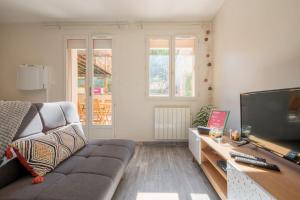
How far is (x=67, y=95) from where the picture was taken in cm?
382

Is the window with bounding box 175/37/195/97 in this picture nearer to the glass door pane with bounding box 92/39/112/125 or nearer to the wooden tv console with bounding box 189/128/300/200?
the glass door pane with bounding box 92/39/112/125

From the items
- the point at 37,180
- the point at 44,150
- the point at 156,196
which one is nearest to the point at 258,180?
the point at 156,196

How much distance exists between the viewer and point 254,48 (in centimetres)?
207

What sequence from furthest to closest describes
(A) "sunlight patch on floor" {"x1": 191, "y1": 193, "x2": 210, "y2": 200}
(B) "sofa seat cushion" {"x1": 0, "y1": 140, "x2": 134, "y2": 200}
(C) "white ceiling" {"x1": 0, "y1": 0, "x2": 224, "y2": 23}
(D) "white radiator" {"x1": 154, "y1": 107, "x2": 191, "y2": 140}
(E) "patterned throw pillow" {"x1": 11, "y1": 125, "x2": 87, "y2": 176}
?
1. (D) "white radiator" {"x1": 154, "y1": 107, "x2": 191, "y2": 140}
2. (C) "white ceiling" {"x1": 0, "y1": 0, "x2": 224, "y2": 23}
3. (A) "sunlight patch on floor" {"x1": 191, "y1": 193, "x2": 210, "y2": 200}
4. (E) "patterned throw pillow" {"x1": 11, "y1": 125, "x2": 87, "y2": 176}
5. (B) "sofa seat cushion" {"x1": 0, "y1": 140, "x2": 134, "y2": 200}

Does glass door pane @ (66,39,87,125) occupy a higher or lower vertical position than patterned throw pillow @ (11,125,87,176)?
higher

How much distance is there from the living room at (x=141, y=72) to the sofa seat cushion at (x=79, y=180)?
0.10 m

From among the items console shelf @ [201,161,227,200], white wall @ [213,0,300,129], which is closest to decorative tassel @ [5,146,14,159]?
console shelf @ [201,161,227,200]

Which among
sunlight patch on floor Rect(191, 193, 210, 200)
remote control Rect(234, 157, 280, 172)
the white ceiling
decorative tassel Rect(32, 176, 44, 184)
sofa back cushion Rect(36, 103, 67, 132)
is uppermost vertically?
the white ceiling

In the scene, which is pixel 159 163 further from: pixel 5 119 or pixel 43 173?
pixel 5 119

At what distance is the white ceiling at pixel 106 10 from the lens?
9.62 feet

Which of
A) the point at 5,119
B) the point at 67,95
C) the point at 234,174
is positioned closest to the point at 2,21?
the point at 67,95

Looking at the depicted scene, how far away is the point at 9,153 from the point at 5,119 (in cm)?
28

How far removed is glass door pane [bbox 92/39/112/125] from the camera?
376cm

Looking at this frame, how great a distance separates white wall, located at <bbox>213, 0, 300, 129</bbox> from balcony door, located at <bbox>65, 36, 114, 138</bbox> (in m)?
2.17
